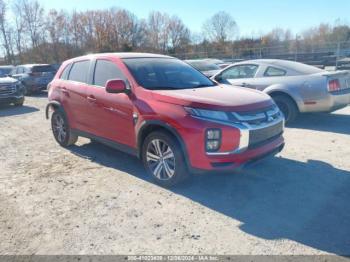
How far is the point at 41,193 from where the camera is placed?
4.54m

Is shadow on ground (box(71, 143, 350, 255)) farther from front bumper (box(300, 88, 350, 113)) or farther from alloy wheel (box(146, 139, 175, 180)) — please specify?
front bumper (box(300, 88, 350, 113))

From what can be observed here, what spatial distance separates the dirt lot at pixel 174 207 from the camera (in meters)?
3.22

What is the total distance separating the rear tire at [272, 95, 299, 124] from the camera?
24.9 ft

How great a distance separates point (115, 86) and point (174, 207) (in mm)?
1815

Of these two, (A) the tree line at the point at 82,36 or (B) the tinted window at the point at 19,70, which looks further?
(A) the tree line at the point at 82,36

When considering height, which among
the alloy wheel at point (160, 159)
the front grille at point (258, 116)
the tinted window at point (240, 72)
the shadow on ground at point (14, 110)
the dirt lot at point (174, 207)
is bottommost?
the dirt lot at point (174, 207)

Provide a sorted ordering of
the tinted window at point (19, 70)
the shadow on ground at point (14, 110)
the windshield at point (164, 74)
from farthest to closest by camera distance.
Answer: the tinted window at point (19, 70), the shadow on ground at point (14, 110), the windshield at point (164, 74)

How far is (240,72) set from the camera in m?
8.78

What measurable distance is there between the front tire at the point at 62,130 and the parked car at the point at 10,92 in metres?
7.40

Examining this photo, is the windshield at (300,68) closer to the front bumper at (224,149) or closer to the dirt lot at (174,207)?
the dirt lot at (174,207)

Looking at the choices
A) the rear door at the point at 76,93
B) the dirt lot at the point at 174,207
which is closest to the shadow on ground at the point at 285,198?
the dirt lot at the point at 174,207

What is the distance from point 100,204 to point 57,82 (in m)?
3.30

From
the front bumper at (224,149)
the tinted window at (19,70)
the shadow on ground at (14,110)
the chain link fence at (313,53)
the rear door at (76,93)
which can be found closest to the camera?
the front bumper at (224,149)

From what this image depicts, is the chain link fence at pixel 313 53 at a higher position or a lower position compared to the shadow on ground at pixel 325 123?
higher
